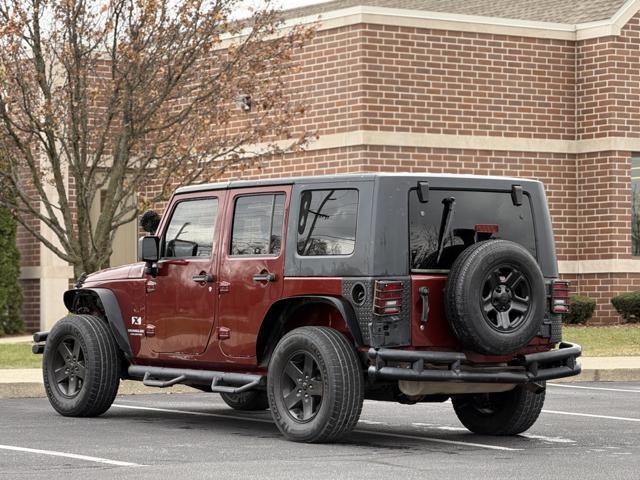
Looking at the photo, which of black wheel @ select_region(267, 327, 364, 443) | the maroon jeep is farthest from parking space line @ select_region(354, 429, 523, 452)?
black wheel @ select_region(267, 327, 364, 443)

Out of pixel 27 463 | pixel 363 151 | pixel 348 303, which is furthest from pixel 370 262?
pixel 363 151

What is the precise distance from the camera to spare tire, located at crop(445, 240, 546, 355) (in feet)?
35.9

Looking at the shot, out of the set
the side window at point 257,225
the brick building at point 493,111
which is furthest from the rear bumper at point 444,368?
the brick building at point 493,111

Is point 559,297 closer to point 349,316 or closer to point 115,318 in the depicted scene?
point 349,316

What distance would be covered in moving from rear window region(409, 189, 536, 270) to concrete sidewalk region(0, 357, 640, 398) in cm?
610

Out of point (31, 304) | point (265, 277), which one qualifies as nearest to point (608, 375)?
point (265, 277)

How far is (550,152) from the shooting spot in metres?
28.3

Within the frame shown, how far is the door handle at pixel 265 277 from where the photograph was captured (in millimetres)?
11836

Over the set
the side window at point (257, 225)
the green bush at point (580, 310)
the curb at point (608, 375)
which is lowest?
the curb at point (608, 375)

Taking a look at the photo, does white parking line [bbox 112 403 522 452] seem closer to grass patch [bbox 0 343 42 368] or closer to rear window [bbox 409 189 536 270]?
rear window [bbox 409 189 536 270]

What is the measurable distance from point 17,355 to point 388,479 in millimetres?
12932

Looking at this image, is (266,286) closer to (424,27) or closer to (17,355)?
(17,355)

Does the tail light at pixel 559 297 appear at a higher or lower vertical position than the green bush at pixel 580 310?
higher

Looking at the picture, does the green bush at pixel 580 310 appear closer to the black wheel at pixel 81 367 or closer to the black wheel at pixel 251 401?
the black wheel at pixel 251 401
